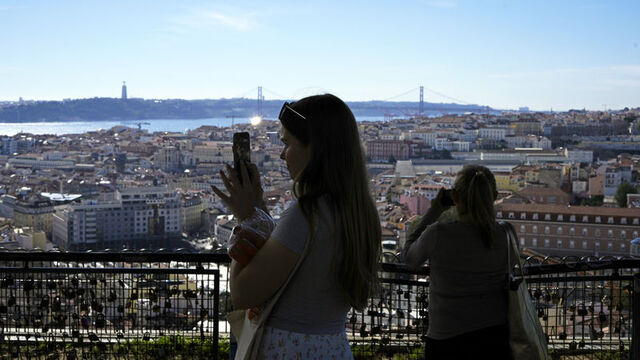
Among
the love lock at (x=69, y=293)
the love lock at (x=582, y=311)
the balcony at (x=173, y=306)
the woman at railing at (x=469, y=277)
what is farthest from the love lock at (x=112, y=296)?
the love lock at (x=582, y=311)

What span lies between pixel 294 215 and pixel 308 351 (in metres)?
0.17

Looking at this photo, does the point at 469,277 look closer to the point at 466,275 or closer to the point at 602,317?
the point at 466,275

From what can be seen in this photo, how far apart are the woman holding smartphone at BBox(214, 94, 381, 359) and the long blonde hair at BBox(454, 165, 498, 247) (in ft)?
1.47

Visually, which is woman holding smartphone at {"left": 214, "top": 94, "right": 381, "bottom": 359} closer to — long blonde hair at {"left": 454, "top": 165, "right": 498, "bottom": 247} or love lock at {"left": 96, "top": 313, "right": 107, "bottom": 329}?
long blonde hair at {"left": 454, "top": 165, "right": 498, "bottom": 247}

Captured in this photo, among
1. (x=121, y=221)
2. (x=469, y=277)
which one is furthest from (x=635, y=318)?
(x=121, y=221)

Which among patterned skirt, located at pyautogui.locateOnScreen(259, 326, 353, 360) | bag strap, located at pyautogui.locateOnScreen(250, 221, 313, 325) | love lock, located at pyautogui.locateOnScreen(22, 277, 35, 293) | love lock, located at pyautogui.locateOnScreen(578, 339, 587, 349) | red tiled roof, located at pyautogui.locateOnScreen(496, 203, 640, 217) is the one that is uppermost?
bag strap, located at pyautogui.locateOnScreen(250, 221, 313, 325)

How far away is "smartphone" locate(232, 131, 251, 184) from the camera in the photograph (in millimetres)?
991

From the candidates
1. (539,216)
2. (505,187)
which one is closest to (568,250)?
(539,216)

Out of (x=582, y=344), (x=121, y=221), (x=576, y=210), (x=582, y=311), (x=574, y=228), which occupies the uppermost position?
(x=582, y=311)

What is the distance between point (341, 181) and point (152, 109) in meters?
96.0

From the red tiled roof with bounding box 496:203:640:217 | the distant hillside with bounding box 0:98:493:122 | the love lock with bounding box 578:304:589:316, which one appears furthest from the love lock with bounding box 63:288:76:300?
the distant hillside with bounding box 0:98:493:122

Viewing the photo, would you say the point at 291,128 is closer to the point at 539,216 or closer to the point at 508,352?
the point at 508,352

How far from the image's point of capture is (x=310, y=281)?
91cm

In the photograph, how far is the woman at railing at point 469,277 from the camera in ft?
4.43
